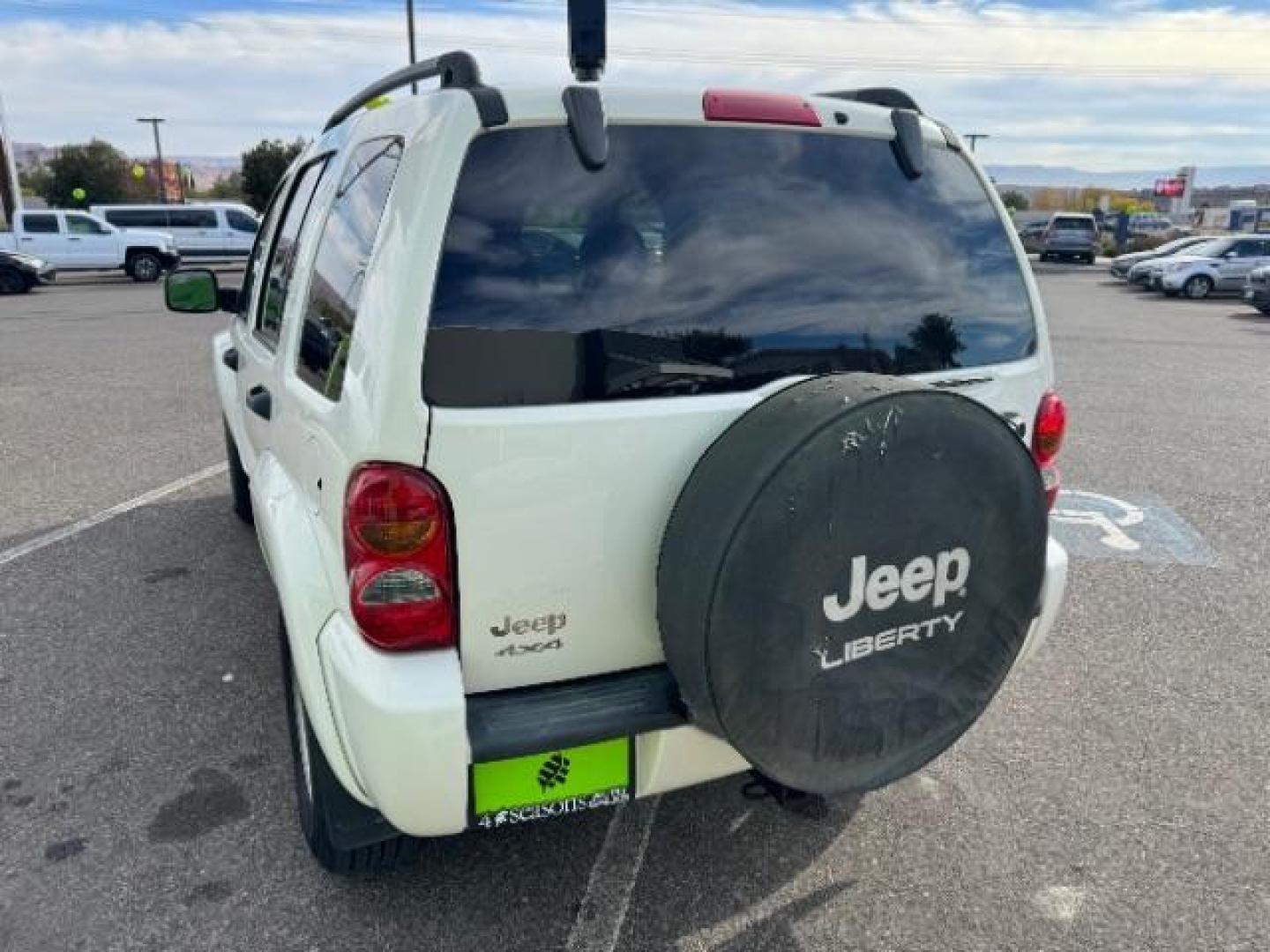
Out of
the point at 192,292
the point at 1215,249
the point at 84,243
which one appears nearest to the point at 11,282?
the point at 84,243

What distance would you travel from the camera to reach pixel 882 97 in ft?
8.53

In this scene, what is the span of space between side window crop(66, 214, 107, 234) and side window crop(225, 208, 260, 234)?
382 centimetres

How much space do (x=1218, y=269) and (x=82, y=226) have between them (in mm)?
28853

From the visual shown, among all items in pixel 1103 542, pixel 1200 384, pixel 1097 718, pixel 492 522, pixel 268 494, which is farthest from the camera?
pixel 1200 384

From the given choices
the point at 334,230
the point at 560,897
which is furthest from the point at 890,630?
the point at 334,230

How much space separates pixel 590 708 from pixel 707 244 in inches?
41.6

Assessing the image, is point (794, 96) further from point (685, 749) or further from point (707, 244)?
point (685, 749)

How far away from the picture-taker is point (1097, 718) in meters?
3.22

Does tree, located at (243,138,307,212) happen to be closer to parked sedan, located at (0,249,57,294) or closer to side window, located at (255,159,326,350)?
parked sedan, located at (0,249,57,294)

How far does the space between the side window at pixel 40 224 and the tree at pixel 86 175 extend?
3334 centimetres

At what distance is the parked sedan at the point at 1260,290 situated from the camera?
18.2 meters

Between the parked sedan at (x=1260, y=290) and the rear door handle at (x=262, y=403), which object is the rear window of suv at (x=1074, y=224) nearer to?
the parked sedan at (x=1260, y=290)

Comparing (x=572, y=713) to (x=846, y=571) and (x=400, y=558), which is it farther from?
(x=846, y=571)

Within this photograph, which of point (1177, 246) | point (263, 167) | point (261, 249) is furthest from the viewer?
point (263, 167)
